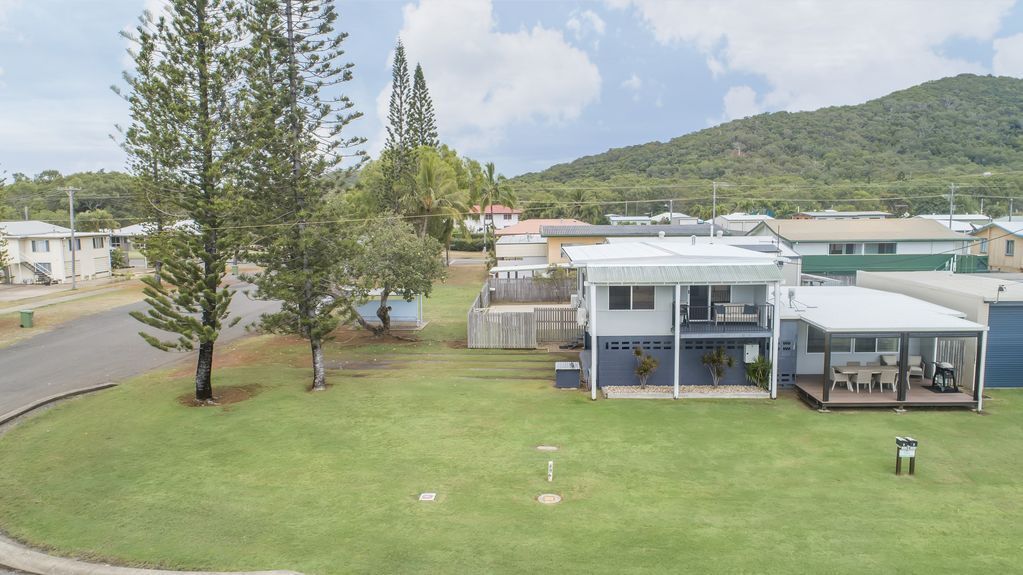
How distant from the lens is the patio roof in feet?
48.7

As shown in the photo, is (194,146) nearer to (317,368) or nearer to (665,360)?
(317,368)

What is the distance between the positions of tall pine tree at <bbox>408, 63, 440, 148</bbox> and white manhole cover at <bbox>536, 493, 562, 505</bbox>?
42.6 m

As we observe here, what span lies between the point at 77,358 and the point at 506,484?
1662 centimetres

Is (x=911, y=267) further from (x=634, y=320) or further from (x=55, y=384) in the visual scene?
(x=55, y=384)

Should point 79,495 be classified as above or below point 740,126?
below

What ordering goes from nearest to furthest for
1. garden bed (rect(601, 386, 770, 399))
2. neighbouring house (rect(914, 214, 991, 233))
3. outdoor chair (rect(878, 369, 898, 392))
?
outdoor chair (rect(878, 369, 898, 392)), garden bed (rect(601, 386, 770, 399)), neighbouring house (rect(914, 214, 991, 233))

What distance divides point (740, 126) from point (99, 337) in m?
122

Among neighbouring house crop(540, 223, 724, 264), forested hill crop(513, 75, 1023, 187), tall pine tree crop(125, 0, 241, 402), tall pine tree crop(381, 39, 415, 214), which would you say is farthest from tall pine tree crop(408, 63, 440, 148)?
forested hill crop(513, 75, 1023, 187)

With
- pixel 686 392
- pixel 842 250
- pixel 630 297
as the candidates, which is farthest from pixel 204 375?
pixel 842 250

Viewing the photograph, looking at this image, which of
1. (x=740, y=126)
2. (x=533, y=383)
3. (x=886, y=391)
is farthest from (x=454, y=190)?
(x=740, y=126)

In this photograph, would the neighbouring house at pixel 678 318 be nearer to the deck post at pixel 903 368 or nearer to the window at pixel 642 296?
the window at pixel 642 296

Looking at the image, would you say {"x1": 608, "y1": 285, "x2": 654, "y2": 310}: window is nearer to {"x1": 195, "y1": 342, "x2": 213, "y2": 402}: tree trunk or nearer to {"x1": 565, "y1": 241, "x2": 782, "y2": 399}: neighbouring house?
{"x1": 565, "y1": 241, "x2": 782, "y2": 399}: neighbouring house

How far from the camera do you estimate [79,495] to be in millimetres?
10219

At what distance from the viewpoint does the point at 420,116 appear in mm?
51750
